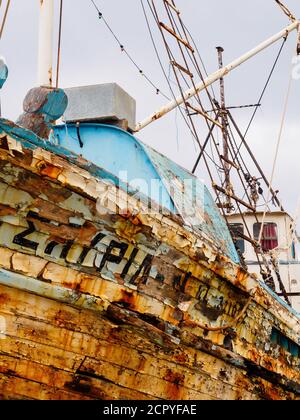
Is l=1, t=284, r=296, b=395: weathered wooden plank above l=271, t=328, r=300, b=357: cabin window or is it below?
below

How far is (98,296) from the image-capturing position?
16.7 feet

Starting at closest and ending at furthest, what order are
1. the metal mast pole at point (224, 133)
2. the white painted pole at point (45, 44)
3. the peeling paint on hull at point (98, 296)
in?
the peeling paint on hull at point (98, 296), the white painted pole at point (45, 44), the metal mast pole at point (224, 133)

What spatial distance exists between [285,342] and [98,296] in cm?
378

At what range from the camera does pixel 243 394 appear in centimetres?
682

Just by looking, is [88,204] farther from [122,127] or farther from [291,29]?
[291,29]

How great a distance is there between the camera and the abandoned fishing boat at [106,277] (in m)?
4.71

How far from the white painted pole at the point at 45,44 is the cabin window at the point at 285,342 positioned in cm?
403

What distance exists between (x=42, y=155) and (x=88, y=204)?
1.88ft

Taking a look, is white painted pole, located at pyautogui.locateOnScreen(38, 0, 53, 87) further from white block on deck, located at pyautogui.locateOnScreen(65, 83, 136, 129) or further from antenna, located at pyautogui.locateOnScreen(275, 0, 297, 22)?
antenna, located at pyautogui.locateOnScreen(275, 0, 297, 22)

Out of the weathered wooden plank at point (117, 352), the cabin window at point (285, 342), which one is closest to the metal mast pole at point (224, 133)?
the cabin window at point (285, 342)

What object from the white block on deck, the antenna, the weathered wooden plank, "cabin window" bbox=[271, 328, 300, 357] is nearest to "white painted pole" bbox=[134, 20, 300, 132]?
the antenna

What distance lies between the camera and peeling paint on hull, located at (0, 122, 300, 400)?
469cm

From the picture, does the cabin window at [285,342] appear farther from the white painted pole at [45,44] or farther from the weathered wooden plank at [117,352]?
the white painted pole at [45,44]
